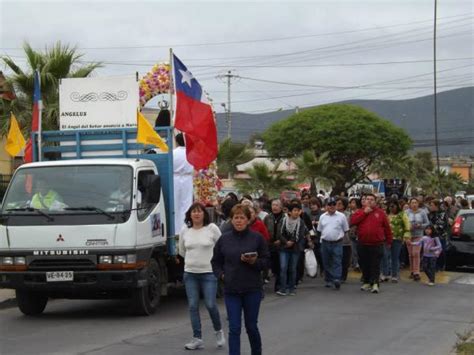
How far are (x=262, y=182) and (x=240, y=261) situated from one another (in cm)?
2164

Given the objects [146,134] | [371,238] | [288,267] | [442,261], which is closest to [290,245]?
[288,267]

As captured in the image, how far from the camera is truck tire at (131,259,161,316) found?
10.5 meters

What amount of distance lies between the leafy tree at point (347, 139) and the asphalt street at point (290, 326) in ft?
119

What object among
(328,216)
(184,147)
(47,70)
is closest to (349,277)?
(328,216)

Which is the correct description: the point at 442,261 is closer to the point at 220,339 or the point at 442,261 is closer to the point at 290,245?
the point at 290,245

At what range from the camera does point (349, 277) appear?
1606 centimetres

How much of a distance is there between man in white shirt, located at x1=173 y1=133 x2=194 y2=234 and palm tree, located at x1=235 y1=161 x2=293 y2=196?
16099 millimetres

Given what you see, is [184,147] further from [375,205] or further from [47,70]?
[47,70]

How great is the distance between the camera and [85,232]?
999 cm

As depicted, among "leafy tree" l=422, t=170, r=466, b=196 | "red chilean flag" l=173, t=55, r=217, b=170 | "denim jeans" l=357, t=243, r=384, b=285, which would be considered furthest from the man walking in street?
"leafy tree" l=422, t=170, r=466, b=196

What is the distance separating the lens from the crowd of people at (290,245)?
7305 mm

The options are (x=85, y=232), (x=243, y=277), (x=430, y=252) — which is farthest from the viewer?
(x=430, y=252)

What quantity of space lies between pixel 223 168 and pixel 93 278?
18975 millimetres

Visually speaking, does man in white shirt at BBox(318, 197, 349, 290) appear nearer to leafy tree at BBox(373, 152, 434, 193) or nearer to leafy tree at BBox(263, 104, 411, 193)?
leafy tree at BBox(263, 104, 411, 193)
